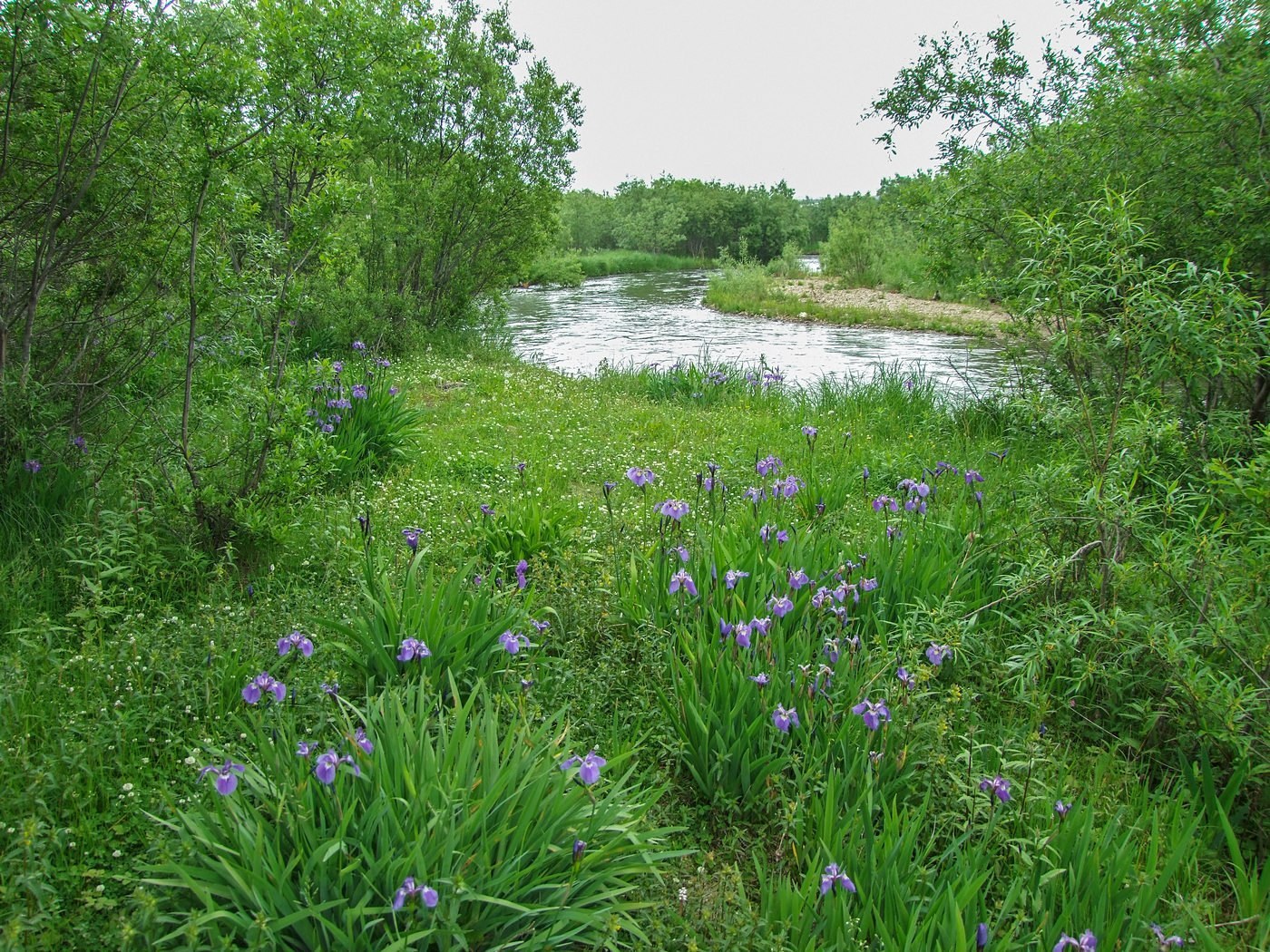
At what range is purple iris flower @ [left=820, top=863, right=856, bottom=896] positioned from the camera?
1.72m

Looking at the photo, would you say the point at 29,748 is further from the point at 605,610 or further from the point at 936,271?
the point at 936,271

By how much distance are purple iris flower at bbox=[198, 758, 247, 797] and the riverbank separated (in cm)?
1707

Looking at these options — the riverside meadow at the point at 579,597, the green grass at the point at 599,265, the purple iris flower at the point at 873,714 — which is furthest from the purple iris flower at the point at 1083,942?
the green grass at the point at 599,265

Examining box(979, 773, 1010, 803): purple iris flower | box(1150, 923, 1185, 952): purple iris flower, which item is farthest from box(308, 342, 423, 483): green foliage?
box(1150, 923, 1185, 952): purple iris flower

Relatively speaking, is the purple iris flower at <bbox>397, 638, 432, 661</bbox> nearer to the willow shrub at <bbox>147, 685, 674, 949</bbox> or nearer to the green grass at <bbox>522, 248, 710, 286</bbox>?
the willow shrub at <bbox>147, 685, 674, 949</bbox>

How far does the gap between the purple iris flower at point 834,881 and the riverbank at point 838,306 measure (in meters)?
16.5

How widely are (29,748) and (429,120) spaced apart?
11.1 meters

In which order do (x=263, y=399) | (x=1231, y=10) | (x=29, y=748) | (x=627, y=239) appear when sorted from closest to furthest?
(x=29, y=748)
(x=263, y=399)
(x=1231, y=10)
(x=627, y=239)

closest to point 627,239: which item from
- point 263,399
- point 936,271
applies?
point 936,271

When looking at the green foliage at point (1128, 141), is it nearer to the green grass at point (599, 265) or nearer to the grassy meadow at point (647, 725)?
the grassy meadow at point (647, 725)

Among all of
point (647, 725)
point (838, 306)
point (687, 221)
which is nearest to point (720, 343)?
point (838, 306)

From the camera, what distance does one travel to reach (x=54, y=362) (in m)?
3.98

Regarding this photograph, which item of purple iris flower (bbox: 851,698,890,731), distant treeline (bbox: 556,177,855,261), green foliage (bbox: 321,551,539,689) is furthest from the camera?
distant treeline (bbox: 556,177,855,261)

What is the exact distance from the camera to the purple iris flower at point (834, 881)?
1721mm
